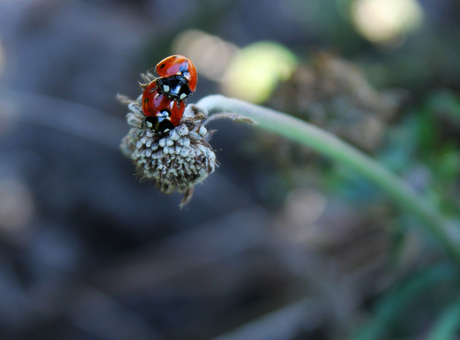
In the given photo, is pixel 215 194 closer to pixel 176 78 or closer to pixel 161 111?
pixel 176 78

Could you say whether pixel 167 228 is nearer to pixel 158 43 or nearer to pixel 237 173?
pixel 237 173

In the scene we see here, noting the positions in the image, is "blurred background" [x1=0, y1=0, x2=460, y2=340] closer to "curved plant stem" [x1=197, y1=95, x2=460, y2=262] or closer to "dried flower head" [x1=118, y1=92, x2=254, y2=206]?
"curved plant stem" [x1=197, y1=95, x2=460, y2=262]

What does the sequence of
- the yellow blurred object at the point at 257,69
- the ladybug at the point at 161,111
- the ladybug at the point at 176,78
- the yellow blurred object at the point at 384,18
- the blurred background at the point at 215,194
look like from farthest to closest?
the yellow blurred object at the point at 384,18 < the yellow blurred object at the point at 257,69 < the blurred background at the point at 215,194 < the ladybug at the point at 176,78 < the ladybug at the point at 161,111

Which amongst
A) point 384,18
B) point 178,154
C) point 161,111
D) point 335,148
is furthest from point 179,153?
point 384,18

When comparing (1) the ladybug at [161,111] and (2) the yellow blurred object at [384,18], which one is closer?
(1) the ladybug at [161,111]

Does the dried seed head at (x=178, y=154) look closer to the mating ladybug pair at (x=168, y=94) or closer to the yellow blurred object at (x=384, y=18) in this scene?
the mating ladybug pair at (x=168, y=94)

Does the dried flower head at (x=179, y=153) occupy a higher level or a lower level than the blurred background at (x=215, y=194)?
lower

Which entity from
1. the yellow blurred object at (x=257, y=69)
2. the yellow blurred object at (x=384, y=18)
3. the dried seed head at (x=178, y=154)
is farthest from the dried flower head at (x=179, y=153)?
the yellow blurred object at (x=384, y=18)
